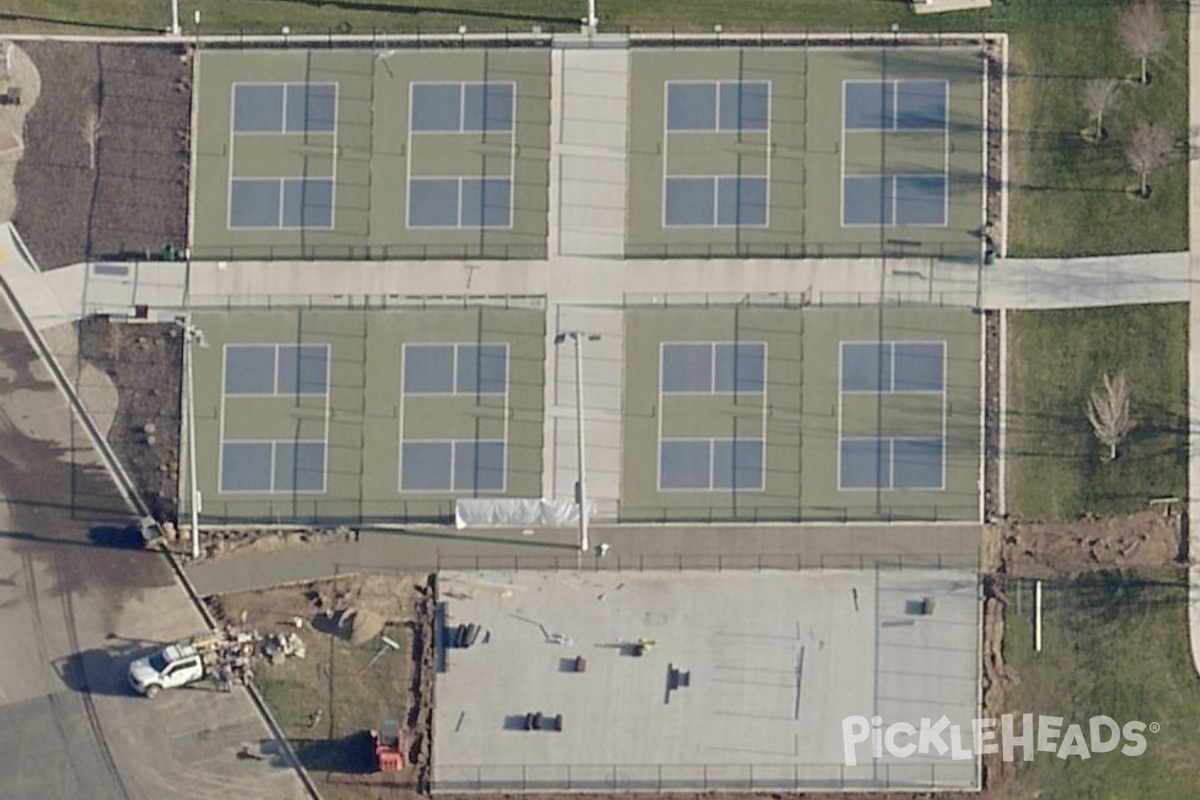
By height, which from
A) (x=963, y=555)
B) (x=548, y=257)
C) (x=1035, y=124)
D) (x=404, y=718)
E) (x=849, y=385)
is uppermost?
(x=1035, y=124)

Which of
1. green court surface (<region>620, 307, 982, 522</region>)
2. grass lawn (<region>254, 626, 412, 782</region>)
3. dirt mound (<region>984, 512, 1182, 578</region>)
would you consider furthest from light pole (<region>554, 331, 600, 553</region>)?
dirt mound (<region>984, 512, 1182, 578</region>)

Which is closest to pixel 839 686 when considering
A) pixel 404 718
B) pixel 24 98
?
pixel 404 718

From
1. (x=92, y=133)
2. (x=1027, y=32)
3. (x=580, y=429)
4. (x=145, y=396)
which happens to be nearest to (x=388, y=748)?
(x=580, y=429)

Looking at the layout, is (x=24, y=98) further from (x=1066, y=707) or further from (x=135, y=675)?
(x=1066, y=707)

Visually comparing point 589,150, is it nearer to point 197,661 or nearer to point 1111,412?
point 1111,412

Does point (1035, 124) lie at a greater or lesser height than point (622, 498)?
greater

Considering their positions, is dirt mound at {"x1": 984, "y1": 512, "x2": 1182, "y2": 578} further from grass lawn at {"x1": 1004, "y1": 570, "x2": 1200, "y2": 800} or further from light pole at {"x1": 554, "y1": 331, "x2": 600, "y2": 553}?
light pole at {"x1": 554, "y1": 331, "x2": 600, "y2": 553}

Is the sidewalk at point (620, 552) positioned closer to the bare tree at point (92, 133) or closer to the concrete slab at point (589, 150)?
the concrete slab at point (589, 150)
